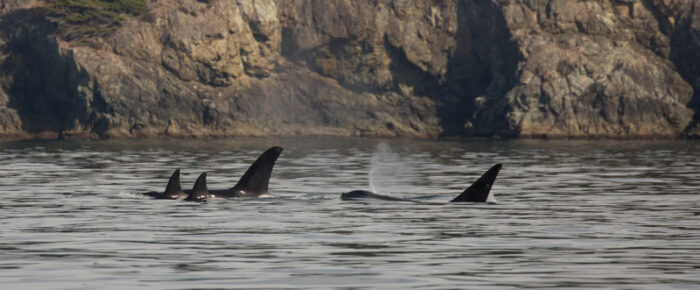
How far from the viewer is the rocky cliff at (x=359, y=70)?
114m

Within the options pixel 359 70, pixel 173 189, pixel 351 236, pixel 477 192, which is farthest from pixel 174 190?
pixel 359 70

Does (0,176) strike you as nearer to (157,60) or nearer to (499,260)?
(499,260)

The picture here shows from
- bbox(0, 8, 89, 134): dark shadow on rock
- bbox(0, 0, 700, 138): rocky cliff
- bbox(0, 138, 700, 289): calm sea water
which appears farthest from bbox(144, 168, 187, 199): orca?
bbox(0, 8, 89, 134): dark shadow on rock

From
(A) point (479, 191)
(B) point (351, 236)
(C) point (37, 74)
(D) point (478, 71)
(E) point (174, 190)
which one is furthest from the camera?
(D) point (478, 71)

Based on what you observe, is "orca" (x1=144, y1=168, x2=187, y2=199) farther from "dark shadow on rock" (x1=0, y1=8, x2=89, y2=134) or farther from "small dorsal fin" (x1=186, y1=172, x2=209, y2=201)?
"dark shadow on rock" (x1=0, y1=8, x2=89, y2=134)

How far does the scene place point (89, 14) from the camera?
122812 millimetres

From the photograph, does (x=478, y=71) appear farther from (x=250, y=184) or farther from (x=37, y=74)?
(x=250, y=184)

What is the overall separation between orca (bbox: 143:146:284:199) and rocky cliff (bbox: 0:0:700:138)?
81719mm

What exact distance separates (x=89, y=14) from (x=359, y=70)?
2993 cm

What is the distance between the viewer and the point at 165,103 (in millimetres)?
114938

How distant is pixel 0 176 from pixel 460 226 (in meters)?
25.8

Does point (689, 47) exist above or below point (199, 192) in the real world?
above

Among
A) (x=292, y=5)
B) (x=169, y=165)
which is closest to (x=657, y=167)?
(x=169, y=165)

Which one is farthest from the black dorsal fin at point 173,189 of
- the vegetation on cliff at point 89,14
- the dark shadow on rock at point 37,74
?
the vegetation on cliff at point 89,14
